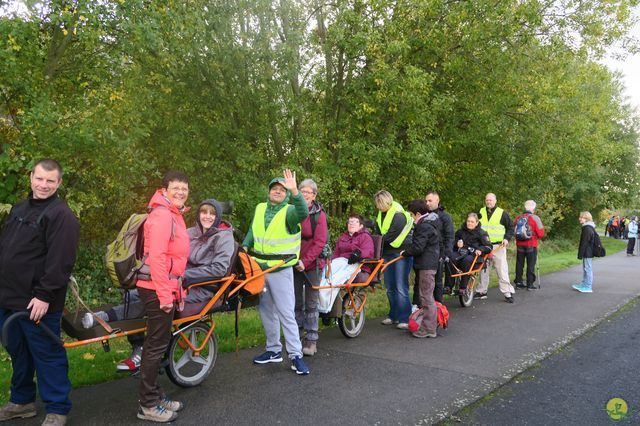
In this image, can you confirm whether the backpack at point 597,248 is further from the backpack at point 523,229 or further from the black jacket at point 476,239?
the black jacket at point 476,239

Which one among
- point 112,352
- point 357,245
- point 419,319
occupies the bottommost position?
point 112,352

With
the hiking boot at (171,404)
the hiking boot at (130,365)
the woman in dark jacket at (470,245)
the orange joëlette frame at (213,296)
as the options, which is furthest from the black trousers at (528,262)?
the hiking boot at (171,404)

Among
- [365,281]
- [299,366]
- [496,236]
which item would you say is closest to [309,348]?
[299,366]

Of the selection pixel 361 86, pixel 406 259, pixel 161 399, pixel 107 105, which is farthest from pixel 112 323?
pixel 361 86

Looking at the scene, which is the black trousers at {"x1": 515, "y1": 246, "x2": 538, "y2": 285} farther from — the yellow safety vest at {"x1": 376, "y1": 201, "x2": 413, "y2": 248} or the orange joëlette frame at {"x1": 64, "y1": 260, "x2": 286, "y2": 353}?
the orange joëlette frame at {"x1": 64, "y1": 260, "x2": 286, "y2": 353}

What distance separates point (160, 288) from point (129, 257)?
16.8 inches

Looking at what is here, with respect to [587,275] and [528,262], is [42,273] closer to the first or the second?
[528,262]

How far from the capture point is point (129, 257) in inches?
174

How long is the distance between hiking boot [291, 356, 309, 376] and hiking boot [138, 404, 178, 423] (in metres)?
1.61

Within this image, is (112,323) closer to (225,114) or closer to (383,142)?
(225,114)

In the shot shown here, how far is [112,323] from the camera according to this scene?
14.7ft

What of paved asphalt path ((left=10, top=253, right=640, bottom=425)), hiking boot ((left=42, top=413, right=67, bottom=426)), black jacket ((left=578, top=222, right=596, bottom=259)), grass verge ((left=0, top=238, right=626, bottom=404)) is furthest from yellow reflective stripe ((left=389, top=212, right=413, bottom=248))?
black jacket ((left=578, top=222, right=596, bottom=259))

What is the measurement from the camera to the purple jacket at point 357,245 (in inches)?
302

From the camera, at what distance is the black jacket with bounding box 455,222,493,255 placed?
34.3 ft
